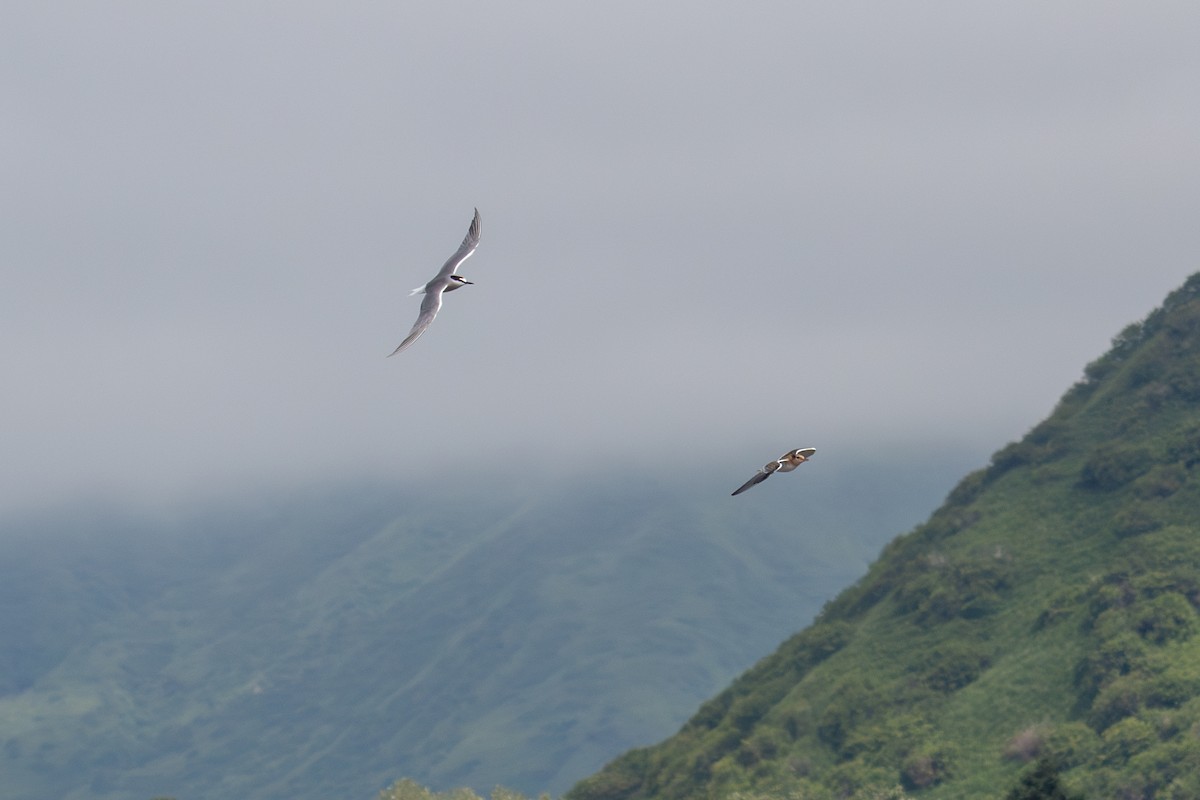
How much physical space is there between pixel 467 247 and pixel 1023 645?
326 feet

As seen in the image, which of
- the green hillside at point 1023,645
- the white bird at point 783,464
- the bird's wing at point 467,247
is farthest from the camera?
the green hillside at point 1023,645

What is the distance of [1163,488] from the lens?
152875mm

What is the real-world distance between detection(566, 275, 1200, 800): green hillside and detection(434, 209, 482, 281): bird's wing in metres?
73.9

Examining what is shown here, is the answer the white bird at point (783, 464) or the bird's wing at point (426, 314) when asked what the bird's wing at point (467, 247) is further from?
the white bird at point (783, 464)

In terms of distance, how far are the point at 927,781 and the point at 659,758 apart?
3039 centimetres

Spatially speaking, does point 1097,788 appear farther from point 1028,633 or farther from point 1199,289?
point 1199,289

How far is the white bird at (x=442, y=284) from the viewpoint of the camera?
46.8 m

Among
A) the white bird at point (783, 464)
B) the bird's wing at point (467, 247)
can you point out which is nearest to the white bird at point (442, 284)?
the bird's wing at point (467, 247)

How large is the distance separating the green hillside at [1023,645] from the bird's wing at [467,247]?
242 feet

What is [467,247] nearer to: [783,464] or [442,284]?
[442,284]

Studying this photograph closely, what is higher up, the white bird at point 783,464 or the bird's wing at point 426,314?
the bird's wing at point 426,314

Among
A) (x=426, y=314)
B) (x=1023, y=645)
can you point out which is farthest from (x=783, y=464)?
(x=1023, y=645)

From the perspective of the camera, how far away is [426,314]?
47906 millimetres

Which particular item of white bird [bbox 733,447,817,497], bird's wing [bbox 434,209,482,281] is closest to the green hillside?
bird's wing [bbox 434,209,482,281]
